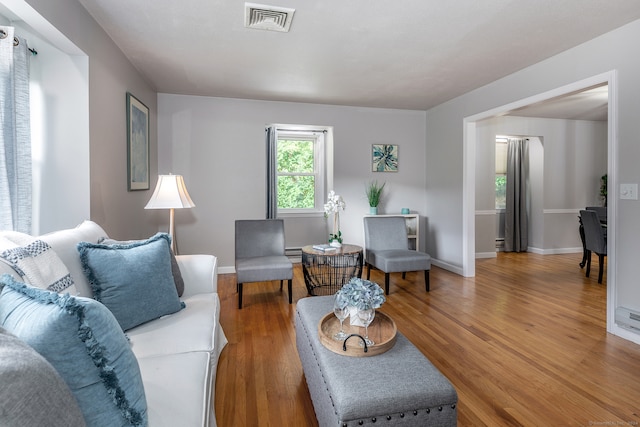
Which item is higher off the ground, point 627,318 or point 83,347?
point 83,347

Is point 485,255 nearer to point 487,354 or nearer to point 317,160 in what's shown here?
point 317,160

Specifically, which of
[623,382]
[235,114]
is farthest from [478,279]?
[235,114]

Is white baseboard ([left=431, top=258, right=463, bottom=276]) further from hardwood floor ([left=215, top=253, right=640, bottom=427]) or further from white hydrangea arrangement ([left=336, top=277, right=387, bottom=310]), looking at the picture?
white hydrangea arrangement ([left=336, top=277, right=387, bottom=310])

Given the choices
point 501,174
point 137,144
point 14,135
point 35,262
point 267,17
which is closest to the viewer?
point 35,262

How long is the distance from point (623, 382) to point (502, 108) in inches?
111

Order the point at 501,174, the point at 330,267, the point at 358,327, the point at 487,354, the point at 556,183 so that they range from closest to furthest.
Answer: the point at 358,327, the point at 487,354, the point at 330,267, the point at 556,183, the point at 501,174

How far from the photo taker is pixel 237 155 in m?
4.68

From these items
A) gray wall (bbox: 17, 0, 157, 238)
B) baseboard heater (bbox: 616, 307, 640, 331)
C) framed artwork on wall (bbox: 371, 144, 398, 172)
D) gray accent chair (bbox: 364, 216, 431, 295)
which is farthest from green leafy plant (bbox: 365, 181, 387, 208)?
gray wall (bbox: 17, 0, 157, 238)

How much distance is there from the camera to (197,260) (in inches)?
91.9

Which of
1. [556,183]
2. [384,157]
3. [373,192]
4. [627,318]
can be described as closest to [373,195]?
[373,192]

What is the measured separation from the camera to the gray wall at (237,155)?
449cm

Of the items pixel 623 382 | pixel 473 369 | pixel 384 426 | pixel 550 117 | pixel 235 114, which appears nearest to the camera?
pixel 384 426

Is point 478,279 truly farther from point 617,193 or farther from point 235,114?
point 235,114

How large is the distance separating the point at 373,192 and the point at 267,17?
Result: 3065mm
